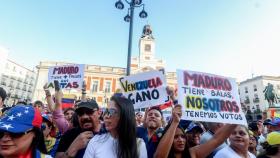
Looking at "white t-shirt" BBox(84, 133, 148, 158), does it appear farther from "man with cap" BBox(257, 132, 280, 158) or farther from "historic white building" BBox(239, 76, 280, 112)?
"historic white building" BBox(239, 76, 280, 112)

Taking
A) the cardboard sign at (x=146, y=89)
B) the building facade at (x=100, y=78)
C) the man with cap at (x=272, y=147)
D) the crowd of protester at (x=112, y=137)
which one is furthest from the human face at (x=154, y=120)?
the building facade at (x=100, y=78)

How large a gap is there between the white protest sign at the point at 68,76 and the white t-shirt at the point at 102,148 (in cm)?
429

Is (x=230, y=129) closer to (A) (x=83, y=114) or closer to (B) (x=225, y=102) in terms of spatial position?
(B) (x=225, y=102)

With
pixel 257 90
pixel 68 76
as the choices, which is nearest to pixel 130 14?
pixel 68 76

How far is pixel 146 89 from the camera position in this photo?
4191 millimetres

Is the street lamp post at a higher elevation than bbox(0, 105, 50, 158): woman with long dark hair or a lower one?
higher

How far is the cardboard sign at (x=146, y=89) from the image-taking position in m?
3.97

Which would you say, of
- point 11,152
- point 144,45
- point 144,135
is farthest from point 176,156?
point 144,45

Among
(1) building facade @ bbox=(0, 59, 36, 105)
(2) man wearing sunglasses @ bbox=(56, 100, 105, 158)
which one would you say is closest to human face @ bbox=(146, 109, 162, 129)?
(2) man wearing sunglasses @ bbox=(56, 100, 105, 158)

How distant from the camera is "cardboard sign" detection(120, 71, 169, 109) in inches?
156

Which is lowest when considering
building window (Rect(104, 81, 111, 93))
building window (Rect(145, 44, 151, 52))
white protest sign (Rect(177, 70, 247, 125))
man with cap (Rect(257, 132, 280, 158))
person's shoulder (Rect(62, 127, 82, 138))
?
man with cap (Rect(257, 132, 280, 158))

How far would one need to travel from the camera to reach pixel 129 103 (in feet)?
7.94

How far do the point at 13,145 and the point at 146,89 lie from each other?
8.90 ft

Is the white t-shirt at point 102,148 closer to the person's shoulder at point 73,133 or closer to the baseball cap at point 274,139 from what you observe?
the person's shoulder at point 73,133
